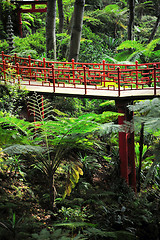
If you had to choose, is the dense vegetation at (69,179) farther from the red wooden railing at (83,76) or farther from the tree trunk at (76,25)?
the tree trunk at (76,25)

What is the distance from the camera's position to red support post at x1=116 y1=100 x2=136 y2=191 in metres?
8.59

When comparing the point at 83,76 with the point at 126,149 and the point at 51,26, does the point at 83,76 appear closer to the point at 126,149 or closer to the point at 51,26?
the point at 126,149

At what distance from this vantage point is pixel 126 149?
8.98m

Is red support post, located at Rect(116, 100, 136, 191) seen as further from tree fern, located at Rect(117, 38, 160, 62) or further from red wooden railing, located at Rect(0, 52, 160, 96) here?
tree fern, located at Rect(117, 38, 160, 62)

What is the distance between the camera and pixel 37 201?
22.1ft

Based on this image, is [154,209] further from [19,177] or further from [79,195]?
[19,177]

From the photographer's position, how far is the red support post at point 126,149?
8.59m

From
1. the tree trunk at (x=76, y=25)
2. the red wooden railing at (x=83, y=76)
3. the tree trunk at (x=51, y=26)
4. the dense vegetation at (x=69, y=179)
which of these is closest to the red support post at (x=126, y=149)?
the dense vegetation at (x=69, y=179)

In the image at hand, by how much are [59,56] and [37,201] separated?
449 inches

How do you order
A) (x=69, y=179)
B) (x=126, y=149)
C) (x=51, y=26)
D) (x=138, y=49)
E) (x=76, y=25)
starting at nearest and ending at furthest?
(x=69, y=179), (x=126, y=149), (x=76, y=25), (x=51, y=26), (x=138, y=49)

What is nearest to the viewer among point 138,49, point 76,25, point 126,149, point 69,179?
point 69,179

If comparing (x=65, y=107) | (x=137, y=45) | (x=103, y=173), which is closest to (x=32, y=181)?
(x=103, y=173)

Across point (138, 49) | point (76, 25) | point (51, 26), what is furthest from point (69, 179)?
point (138, 49)

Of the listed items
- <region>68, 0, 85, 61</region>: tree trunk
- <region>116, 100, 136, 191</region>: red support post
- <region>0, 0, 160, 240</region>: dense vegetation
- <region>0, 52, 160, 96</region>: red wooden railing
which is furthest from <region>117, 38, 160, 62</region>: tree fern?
<region>116, 100, 136, 191</region>: red support post
